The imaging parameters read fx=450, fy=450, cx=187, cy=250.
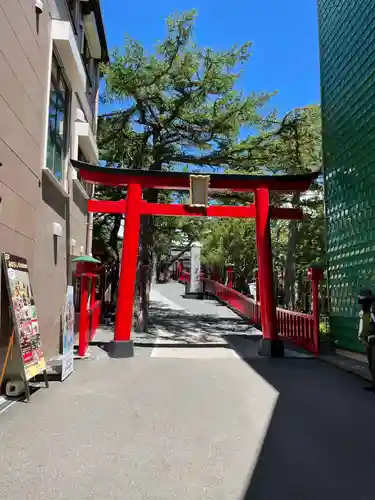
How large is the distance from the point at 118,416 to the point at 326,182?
30.0ft

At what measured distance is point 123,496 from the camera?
3525mm

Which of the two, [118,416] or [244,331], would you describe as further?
[244,331]

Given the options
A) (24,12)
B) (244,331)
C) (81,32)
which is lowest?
(244,331)

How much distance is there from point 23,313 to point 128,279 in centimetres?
481

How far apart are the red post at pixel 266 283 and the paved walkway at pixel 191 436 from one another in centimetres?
174

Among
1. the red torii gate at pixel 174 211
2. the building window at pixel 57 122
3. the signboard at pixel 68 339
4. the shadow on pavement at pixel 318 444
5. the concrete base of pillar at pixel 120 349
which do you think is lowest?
the shadow on pavement at pixel 318 444

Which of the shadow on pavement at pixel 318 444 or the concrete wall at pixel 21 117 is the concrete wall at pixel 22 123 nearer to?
the concrete wall at pixel 21 117

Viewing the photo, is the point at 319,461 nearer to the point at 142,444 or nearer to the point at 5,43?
the point at 142,444

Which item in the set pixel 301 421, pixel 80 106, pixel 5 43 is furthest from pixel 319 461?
pixel 80 106

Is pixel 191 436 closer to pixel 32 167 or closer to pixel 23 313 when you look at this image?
pixel 23 313

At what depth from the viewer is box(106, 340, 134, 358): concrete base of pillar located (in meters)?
10.5

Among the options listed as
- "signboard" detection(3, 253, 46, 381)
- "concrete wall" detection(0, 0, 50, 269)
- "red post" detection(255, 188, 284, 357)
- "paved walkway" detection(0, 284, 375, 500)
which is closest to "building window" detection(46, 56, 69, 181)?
"concrete wall" detection(0, 0, 50, 269)

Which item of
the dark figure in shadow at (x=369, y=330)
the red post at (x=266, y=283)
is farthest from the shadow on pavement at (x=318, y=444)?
the red post at (x=266, y=283)

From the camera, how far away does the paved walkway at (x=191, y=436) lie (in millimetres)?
3740
